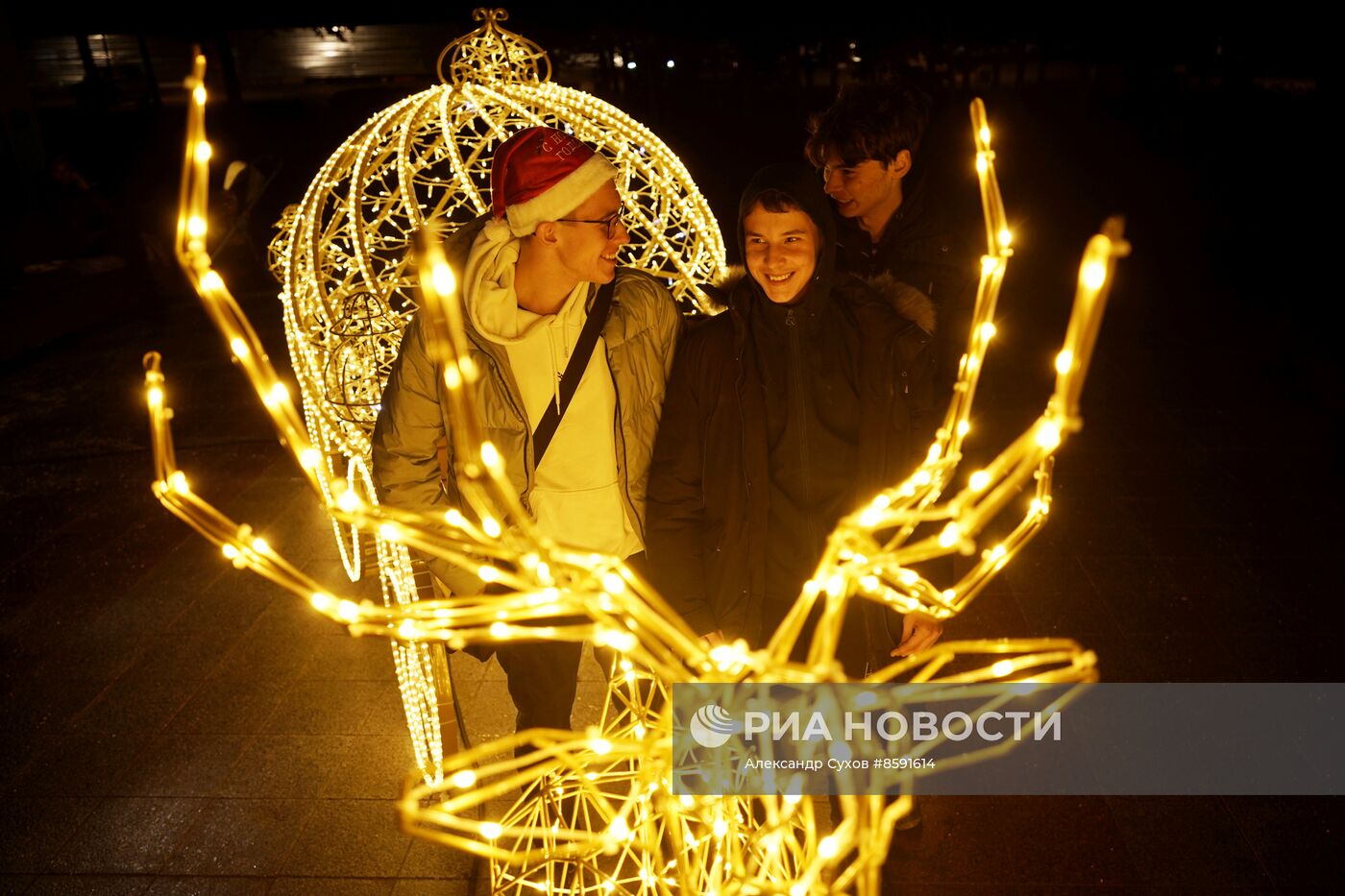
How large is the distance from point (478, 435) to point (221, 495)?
4677mm

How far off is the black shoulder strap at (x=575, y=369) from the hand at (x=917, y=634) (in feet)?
3.45

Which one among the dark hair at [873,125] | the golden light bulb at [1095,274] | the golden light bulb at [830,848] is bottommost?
the golden light bulb at [830,848]

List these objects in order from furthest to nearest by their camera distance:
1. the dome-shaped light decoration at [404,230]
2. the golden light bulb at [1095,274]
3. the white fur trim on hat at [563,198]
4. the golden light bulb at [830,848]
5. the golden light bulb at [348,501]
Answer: the dome-shaped light decoration at [404,230] < the white fur trim on hat at [563,198] < the golden light bulb at [348,501] < the golden light bulb at [830,848] < the golden light bulb at [1095,274]

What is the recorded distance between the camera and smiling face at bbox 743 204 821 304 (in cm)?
193

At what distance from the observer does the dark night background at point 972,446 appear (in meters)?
2.78

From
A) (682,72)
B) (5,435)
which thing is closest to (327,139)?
(682,72)

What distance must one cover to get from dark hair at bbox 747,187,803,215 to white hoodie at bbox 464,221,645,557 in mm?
427

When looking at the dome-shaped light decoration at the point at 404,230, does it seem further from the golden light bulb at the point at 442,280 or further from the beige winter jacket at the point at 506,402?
the golden light bulb at the point at 442,280

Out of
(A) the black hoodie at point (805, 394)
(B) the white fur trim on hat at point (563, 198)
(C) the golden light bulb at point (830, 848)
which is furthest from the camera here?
(A) the black hoodie at point (805, 394)

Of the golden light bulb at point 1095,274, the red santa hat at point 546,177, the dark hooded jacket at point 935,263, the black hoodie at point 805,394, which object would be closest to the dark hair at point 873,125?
the dark hooded jacket at point 935,263

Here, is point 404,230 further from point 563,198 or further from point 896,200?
point 896,200

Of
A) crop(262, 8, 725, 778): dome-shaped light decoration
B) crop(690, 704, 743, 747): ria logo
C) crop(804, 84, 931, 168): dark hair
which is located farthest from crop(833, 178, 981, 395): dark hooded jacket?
crop(690, 704, 743, 747): ria logo

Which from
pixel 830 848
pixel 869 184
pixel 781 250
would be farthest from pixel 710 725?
pixel 869 184

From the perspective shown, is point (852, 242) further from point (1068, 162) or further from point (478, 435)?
point (1068, 162)
